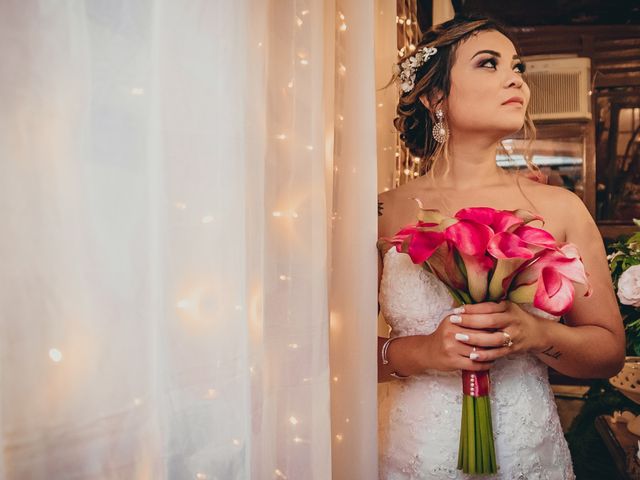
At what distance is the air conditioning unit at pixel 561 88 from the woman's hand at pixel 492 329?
3.72 metres

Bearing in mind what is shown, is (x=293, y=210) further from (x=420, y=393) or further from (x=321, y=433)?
(x=420, y=393)

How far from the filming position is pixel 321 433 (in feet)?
2.99

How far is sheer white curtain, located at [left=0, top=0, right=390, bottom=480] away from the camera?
1.92 feet

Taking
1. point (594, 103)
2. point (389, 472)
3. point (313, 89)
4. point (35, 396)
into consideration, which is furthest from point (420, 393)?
point (594, 103)

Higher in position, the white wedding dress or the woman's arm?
the woman's arm

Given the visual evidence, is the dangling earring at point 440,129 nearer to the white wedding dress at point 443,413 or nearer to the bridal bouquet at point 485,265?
the white wedding dress at point 443,413

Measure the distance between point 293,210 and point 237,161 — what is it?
22cm

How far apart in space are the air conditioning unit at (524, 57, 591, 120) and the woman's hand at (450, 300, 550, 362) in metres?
3.72

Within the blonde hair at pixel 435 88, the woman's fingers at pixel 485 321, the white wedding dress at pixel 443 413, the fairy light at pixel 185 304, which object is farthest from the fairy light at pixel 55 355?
the blonde hair at pixel 435 88

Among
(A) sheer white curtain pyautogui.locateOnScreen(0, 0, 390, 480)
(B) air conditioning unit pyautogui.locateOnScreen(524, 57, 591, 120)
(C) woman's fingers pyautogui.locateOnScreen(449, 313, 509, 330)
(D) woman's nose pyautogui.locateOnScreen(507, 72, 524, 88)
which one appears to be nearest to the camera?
(A) sheer white curtain pyautogui.locateOnScreen(0, 0, 390, 480)

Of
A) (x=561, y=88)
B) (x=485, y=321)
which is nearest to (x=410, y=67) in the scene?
(x=485, y=321)

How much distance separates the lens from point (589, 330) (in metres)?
1.23

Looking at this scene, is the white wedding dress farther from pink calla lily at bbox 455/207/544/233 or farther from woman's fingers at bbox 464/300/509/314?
pink calla lily at bbox 455/207/544/233

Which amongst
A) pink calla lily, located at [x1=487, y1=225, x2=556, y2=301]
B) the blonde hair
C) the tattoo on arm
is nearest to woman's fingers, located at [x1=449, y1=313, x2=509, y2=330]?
pink calla lily, located at [x1=487, y1=225, x2=556, y2=301]
